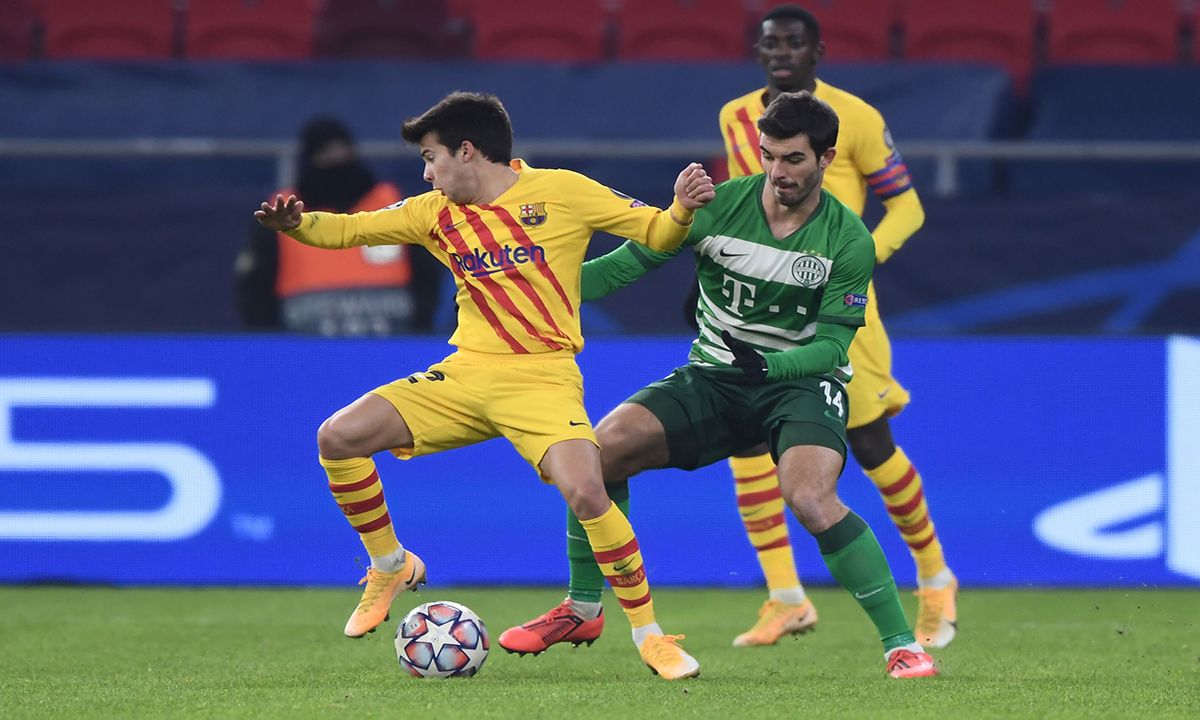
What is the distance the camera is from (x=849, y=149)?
689cm

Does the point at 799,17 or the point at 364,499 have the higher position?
the point at 799,17

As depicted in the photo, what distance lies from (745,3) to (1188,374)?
17.2 ft

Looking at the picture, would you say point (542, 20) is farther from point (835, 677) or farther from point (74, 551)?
point (835, 677)

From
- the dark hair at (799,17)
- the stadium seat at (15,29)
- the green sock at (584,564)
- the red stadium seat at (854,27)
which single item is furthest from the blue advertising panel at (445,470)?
Result: the stadium seat at (15,29)

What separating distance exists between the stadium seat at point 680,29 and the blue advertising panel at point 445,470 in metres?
4.36

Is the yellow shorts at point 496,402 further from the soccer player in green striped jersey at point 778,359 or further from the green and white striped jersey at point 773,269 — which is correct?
the green and white striped jersey at point 773,269

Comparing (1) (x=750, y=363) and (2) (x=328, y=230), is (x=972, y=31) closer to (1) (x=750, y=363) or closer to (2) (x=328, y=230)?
(1) (x=750, y=363)

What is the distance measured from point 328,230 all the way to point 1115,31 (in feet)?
26.7

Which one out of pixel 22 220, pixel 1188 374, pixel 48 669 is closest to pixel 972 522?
pixel 1188 374

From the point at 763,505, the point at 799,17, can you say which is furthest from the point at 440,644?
the point at 799,17

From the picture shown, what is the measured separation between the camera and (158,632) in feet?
23.6

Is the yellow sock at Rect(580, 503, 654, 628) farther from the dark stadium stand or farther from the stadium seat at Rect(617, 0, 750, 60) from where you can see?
the stadium seat at Rect(617, 0, 750, 60)

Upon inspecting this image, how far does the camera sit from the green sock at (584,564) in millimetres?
6117

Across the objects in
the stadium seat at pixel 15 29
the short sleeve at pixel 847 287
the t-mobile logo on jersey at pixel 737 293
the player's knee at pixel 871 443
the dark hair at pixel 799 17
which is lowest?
the player's knee at pixel 871 443
